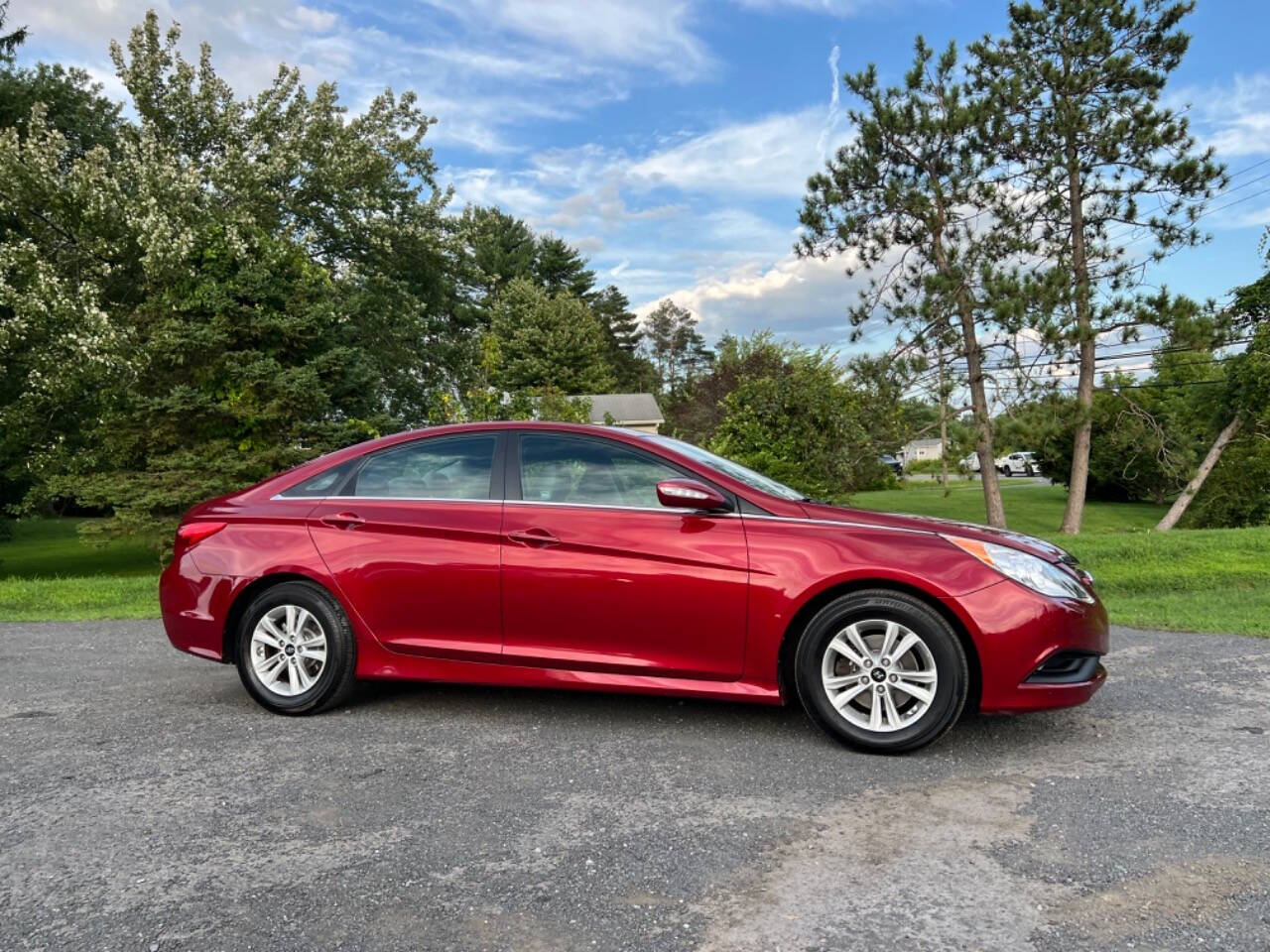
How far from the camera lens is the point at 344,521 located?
4.65 m

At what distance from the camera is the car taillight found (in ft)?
16.0

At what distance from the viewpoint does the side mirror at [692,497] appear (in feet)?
13.4

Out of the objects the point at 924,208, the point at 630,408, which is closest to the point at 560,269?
the point at 630,408

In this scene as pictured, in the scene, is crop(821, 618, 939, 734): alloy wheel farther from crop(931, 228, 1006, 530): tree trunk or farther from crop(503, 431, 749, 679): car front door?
crop(931, 228, 1006, 530): tree trunk

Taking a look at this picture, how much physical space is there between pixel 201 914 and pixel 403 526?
7.34 feet

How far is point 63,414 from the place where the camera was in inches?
651

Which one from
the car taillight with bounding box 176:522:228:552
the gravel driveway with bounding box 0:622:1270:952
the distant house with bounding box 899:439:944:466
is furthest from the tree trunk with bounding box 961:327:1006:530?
the car taillight with bounding box 176:522:228:552

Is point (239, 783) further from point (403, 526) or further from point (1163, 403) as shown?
point (1163, 403)

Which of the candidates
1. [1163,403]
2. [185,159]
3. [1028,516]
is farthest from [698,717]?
[1028,516]

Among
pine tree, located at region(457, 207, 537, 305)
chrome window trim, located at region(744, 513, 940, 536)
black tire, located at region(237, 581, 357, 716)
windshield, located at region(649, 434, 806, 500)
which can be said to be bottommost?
black tire, located at region(237, 581, 357, 716)

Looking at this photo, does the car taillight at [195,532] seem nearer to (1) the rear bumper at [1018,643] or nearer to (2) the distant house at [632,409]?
(1) the rear bumper at [1018,643]

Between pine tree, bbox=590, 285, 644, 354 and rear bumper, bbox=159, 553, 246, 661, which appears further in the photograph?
pine tree, bbox=590, 285, 644, 354

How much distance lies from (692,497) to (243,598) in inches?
99.5

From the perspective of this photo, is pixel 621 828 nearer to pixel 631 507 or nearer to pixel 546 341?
pixel 631 507
